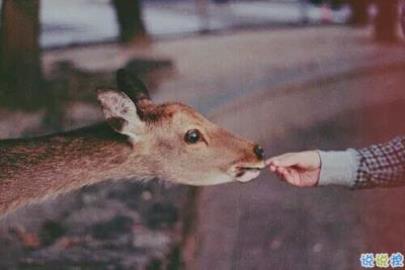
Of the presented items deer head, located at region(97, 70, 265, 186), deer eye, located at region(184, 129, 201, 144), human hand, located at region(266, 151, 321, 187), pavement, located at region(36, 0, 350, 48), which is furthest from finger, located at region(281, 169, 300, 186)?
pavement, located at region(36, 0, 350, 48)

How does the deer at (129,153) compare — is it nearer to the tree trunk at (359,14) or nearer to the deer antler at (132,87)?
the deer antler at (132,87)

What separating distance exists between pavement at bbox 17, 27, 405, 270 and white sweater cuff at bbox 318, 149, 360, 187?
457 mm

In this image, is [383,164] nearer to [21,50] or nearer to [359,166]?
[359,166]

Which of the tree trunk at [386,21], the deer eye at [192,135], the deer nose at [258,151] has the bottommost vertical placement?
the deer nose at [258,151]

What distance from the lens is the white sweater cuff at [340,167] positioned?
2721 millimetres

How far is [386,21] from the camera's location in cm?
339

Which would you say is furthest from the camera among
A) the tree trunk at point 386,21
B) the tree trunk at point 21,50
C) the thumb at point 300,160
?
the tree trunk at point 386,21

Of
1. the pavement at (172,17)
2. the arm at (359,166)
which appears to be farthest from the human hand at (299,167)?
the pavement at (172,17)

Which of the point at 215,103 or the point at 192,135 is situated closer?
the point at 192,135

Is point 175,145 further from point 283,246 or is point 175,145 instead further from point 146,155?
point 283,246

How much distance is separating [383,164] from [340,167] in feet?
0.41

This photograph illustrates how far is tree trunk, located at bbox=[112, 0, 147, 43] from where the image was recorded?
3189 mm

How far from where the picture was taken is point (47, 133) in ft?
10.1

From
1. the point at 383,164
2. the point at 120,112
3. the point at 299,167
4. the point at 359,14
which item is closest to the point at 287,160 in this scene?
the point at 299,167
